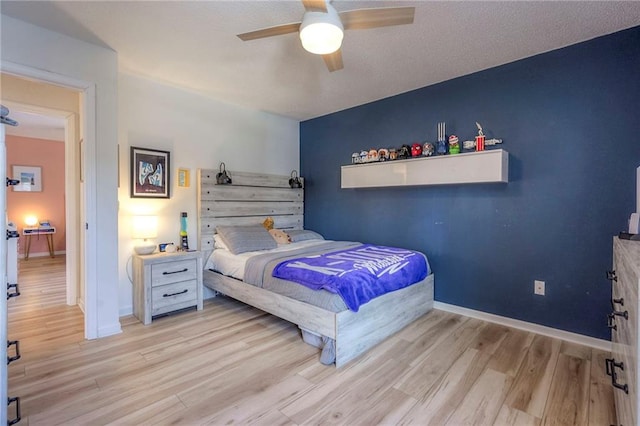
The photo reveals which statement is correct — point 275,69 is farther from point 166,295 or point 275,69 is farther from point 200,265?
point 166,295

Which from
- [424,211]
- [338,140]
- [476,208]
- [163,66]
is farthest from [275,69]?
[476,208]

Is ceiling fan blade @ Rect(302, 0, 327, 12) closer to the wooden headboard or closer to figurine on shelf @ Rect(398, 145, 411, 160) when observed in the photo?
figurine on shelf @ Rect(398, 145, 411, 160)

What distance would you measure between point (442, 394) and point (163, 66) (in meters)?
3.54

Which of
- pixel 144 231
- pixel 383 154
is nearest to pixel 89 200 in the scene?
pixel 144 231

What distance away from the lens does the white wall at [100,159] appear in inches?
96.0

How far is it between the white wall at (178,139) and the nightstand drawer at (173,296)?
1.46 ft

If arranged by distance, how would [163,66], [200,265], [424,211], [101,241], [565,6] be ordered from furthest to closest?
[424,211], [200,265], [163,66], [101,241], [565,6]

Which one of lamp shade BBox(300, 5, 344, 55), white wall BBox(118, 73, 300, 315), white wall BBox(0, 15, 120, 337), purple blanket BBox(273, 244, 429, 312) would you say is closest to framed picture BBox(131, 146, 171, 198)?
white wall BBox(118, 73, 300, 315)

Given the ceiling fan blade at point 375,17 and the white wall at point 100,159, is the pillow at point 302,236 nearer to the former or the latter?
the white wall at point 100,159

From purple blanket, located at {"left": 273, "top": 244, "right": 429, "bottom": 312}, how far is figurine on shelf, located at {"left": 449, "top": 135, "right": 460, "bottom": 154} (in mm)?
1125

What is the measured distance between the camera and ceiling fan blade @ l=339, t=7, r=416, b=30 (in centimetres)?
171

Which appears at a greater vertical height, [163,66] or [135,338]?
[163,66]

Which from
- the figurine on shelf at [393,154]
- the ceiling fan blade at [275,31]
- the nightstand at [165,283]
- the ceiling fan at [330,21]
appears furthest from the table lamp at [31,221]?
the figurine on shelf at [393,154]

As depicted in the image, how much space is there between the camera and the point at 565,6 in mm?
2072
